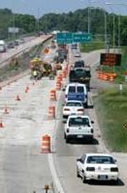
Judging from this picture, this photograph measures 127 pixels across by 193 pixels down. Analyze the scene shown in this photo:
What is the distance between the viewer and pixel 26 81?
10175 centimetres

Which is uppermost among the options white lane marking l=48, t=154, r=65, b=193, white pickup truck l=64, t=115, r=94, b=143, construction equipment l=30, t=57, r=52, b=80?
white lane marking l=48, t=154, r=65, b=193

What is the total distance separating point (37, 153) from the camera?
44.1 metres

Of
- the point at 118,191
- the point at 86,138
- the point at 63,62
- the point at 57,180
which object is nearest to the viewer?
the point at 118,191

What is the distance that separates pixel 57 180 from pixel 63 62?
380 feet

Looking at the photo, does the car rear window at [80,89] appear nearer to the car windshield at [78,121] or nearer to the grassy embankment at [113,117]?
the grassy embankment at [113,117]

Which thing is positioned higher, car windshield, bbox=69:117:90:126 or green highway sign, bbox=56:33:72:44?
car windshield, bbox=69:117:90:126

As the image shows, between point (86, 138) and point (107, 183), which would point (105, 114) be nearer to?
point (86, 138)

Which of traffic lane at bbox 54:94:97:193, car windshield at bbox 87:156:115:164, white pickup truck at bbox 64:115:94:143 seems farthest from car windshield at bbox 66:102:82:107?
car windshield at bbox 87:156:115:164

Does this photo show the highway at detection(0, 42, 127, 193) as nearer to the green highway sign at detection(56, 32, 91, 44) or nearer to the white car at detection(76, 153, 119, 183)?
the white car at detection(76, 153, 119, 183)

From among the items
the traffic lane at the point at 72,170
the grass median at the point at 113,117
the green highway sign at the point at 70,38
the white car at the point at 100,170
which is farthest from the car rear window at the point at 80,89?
the green highway sign at the point at 70,38

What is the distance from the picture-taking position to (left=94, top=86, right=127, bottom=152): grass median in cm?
4697

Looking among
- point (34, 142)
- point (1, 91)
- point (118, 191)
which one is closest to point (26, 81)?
point (1, 91)

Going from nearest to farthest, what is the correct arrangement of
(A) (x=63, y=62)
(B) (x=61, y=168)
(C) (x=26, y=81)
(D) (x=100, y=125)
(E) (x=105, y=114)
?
(B) (x=61, y=168) → (D) (x=100, y=125) → (E) (x=105, y=114) → (C) (x=26, y=81) → (A) (x=63, y=62)

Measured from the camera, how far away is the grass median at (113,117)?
47.0 meters
